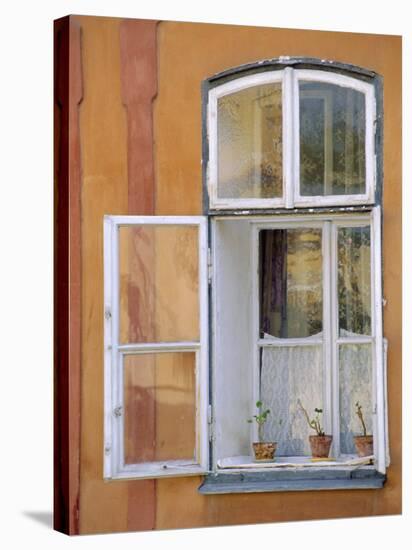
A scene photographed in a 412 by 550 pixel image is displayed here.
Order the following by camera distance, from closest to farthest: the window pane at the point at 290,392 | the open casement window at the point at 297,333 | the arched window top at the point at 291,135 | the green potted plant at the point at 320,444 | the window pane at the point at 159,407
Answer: the window pane at the point at 159,407
the arched window top at the point at 291,135
the open casement window at the point at 297,333
the green potted plant at the point at 320,444
the window pane at the point at 290,392

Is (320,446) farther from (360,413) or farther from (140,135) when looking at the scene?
(140,135)

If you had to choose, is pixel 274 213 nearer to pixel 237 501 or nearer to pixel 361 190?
pixel 361 190

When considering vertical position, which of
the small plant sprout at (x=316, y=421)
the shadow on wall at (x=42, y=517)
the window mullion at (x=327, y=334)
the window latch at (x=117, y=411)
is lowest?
the shadow on wall at (x=42, y=517)

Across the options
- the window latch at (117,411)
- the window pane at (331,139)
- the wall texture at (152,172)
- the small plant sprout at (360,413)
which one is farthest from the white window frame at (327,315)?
the window latch at (117,411)

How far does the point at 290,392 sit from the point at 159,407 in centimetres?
94

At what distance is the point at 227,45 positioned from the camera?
8.09m

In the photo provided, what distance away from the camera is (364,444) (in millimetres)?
8367

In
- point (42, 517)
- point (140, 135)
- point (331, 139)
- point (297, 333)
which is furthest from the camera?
point (297, 333)

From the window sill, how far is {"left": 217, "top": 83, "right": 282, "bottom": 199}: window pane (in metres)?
1.39

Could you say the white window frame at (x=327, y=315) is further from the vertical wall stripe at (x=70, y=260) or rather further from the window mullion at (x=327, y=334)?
the vertical wall stripe at (x=70, y=260)

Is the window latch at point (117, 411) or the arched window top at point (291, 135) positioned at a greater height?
the arched window top at point (291, 135)

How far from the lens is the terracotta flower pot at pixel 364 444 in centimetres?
836

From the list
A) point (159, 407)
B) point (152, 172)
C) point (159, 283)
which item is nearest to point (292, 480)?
point (159, 407)

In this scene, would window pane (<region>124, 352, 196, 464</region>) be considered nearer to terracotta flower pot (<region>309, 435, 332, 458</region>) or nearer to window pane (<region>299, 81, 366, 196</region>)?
terracotta flower pot (<region>309, 435, 332, 458</region>)
